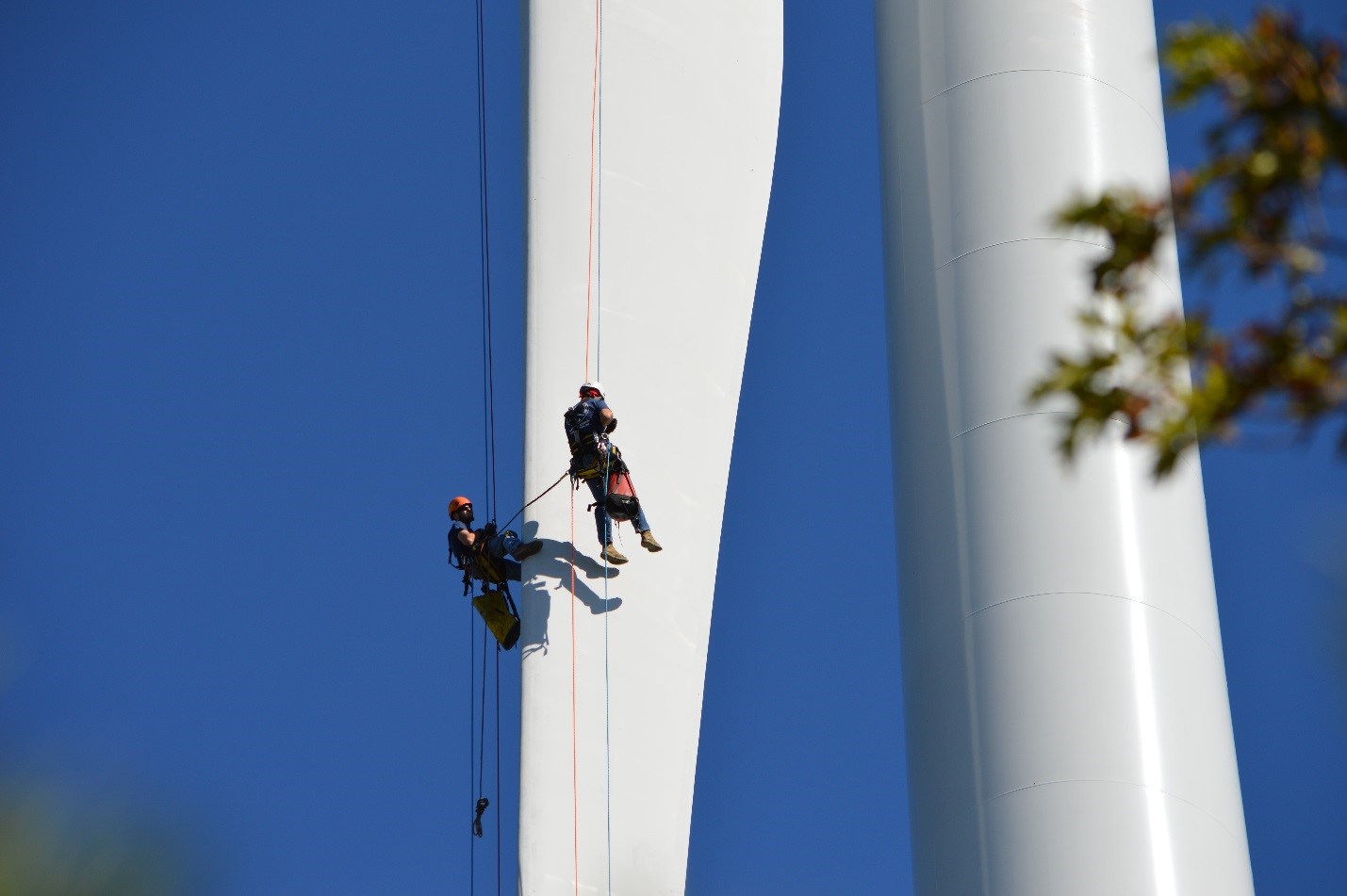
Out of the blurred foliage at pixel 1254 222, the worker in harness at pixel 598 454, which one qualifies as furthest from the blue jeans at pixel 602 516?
the blurred foliage at pixel 1254 222

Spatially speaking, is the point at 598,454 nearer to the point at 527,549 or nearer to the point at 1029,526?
the point at 527,549

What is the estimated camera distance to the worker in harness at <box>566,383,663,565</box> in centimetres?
1770

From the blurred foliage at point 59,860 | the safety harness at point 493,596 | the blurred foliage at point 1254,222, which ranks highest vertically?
the safety harness at point 493,596

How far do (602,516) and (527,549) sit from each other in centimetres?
72

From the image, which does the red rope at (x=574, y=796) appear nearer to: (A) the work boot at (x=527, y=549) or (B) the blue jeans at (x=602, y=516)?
(A) the work boot at (x=527, y=549)

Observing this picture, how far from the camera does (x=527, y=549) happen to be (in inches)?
720

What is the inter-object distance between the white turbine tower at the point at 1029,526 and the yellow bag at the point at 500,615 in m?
3.28

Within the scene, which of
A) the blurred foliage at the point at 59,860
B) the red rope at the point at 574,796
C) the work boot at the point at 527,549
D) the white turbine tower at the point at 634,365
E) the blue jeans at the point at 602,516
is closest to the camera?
the blurred foliage at the point at 59,860

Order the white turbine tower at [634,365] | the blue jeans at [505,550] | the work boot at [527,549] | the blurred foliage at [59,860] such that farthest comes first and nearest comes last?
the blue jeans at [505,550] → the work boot at [527,549] → the white turbine tower at [634,365] → the blurred foliage at [59,860]

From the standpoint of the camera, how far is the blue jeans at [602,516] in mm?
17969

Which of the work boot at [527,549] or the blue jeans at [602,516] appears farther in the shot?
the work boot at [527,549]

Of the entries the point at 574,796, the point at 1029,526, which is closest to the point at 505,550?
the point at 574,796

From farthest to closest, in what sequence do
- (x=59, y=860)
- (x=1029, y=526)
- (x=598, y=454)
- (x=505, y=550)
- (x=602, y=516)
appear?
(x=505, y=550), (x=602, y=516), (x=598, y=454), (x=1029, y=526), (x=59, y=860)

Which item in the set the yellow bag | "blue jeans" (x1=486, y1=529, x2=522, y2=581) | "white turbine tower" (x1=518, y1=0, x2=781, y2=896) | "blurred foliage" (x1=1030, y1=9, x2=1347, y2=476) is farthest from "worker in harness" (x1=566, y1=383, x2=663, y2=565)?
"blurred foliage" (x1=1030, y1=9, x2=1347, y2=476)
